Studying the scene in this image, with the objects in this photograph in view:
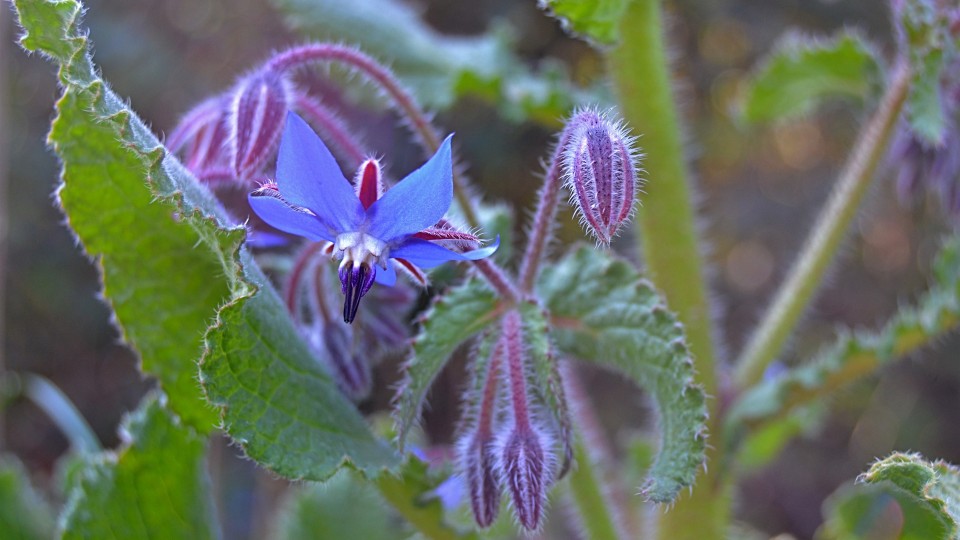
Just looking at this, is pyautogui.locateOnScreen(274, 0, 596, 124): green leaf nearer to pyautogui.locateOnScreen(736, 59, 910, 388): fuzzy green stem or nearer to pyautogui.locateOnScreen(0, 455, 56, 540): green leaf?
pyautogui.locateOnScreen(736, 59, 910, 388): fuzzy green stem

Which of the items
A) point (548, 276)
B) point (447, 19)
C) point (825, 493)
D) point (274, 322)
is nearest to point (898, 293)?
point (825, 493)

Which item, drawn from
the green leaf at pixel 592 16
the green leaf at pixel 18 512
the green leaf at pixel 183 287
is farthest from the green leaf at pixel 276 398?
the green leaf at pixel 18 512

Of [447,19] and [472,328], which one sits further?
[447,19]

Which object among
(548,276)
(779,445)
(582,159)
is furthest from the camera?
(779,445)

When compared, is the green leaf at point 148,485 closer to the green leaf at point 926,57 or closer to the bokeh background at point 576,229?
the green leaf at point 926,57

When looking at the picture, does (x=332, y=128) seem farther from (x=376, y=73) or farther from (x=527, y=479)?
(x=527, y=479)

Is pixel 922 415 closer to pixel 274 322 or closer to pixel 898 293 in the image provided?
pixel 898 293

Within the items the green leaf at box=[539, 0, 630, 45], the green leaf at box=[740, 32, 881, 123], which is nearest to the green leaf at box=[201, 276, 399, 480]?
the green leaf at box=[539, 0, 630, 45]
